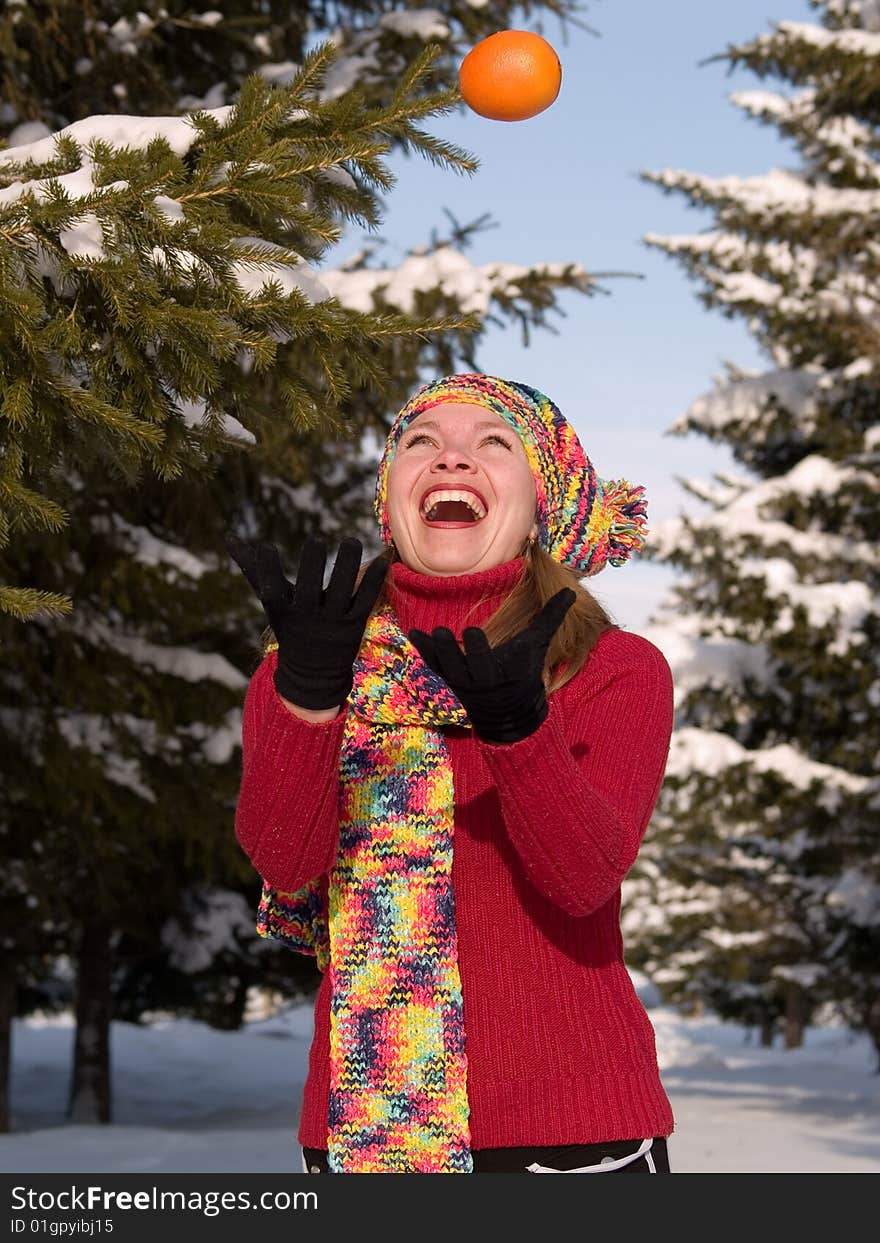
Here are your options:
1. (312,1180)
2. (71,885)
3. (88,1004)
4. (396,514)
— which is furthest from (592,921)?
(88,1004)

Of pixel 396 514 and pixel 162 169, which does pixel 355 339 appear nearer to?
pixel 162 169

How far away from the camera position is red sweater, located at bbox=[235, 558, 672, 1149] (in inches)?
80.7

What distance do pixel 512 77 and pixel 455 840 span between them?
178 centimetres

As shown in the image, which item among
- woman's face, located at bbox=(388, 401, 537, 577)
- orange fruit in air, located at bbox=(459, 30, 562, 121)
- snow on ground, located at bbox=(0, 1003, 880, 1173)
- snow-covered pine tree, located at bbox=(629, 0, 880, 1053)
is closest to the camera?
woman's face, located at bbox=(388, 401, 537, 577)

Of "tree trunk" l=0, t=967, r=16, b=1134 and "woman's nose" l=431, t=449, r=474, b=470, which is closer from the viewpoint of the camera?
"woman's nose" l=431, t=449, r=474, b=470

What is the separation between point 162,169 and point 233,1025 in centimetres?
1308

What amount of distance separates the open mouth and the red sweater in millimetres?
129

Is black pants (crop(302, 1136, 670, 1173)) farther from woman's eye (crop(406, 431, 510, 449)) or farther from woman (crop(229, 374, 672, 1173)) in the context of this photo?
woman's eye (crop(406, 431, 510, 449))

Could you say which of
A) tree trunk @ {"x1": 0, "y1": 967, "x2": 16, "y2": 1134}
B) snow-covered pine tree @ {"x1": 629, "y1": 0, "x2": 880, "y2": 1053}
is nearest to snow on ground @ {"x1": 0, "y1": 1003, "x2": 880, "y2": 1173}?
tree trunk @ {"x1": 0, "y1": 967, "x2": 16, "y2": 1134}

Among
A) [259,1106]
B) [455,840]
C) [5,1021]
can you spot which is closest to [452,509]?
[455,840]

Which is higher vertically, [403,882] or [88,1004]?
[88,1004]

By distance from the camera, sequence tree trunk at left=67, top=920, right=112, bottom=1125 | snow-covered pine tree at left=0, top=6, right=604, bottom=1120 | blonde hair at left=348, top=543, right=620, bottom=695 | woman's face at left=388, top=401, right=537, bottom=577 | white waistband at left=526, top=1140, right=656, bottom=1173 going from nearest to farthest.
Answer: white waistband at left=526, top=1140, right=656, bottom=1173
blonde hair at left=348, top=543, right=620, bottom=695
woman's face at left=388, top=401, right=537, bottom=577
snow-covered pine tree at left=0, top=6, right=604, bottom=1120
tree trunk at left=67, top=920, right=112, bottom=1125

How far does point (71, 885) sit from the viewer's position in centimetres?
1072

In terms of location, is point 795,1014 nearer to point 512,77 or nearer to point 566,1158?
point 512,77
